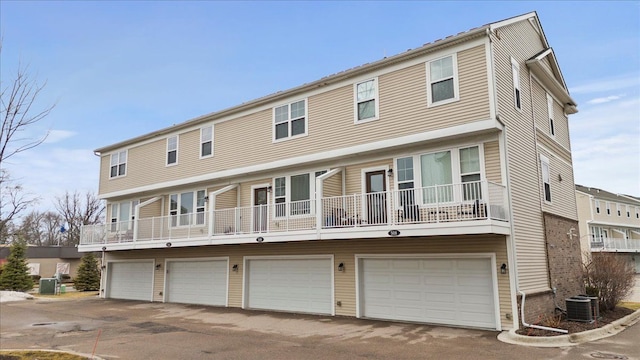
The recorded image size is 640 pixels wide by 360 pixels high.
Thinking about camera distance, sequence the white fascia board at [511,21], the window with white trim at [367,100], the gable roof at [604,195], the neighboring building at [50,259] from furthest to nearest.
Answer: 1. the gable roof at [604,195]
2. the neighboring building at [50,259]
3. the window with white trim at [367,100]
4. the white fascia board at [511,21]

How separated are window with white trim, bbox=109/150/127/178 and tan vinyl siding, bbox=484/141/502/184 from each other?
18533 mm

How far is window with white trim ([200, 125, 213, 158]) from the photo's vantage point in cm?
1955

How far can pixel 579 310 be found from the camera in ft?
42.1

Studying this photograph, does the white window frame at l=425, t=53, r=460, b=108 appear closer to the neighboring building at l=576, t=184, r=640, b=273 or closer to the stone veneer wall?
the stone veneer wall

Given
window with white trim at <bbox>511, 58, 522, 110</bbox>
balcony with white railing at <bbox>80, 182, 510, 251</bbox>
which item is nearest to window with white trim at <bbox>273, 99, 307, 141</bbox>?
balcony with white railing at <bbox>80, 182, 510, 251</bbox>

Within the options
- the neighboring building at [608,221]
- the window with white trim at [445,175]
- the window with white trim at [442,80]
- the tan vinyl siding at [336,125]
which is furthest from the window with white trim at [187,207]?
the neighboring building at [608,221]

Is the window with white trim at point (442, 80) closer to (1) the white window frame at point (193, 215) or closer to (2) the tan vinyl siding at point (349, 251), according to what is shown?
(2) the tan vinyl siding at point (349, 251)

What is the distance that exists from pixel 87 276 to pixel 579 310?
29.6 meters

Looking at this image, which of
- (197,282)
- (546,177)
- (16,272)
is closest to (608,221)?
(546,177)

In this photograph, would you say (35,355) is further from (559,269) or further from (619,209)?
(619,209)

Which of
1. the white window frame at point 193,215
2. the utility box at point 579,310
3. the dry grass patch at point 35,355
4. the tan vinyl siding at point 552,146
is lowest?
the dry grass patch at point 35,355

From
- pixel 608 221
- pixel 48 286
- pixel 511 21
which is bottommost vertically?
pixel 48 286

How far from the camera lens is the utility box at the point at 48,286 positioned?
27.5m

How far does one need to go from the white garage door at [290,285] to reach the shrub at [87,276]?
723 inches
